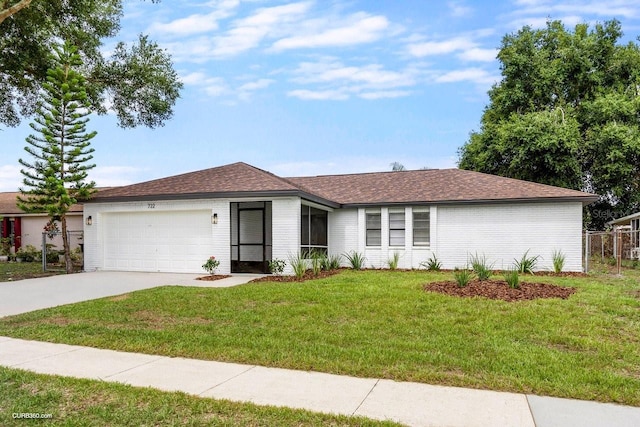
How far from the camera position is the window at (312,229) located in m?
16.1

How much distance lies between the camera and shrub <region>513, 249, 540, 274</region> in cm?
1529

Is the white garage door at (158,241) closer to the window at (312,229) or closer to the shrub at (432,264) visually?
the window at (312,229)

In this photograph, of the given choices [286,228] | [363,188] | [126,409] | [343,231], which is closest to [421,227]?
[343,231]

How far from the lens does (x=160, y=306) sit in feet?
29.5

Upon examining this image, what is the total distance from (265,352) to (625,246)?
26358mm

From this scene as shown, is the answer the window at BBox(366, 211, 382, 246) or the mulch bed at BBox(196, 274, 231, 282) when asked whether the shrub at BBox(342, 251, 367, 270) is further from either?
the mulch bed at BBox(196, 274, 231, 282)

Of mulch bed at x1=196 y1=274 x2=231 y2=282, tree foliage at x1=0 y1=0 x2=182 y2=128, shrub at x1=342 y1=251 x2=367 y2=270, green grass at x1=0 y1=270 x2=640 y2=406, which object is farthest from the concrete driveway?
tree foliage at x1=0 y1=0 x2=182 y2=128

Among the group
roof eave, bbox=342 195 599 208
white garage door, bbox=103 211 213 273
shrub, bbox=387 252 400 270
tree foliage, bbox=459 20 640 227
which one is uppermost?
tree foliage, bbox=459 20 640 227

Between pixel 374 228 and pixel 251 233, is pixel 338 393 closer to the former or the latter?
pixel 374 228

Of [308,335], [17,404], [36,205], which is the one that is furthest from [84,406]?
[36,205]

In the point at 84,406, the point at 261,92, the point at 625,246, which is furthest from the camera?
the point at 625,246

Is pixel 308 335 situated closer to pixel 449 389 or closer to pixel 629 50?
pixel 449 389

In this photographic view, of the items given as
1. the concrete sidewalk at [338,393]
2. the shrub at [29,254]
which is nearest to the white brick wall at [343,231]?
the concrete sidewalk at [338,393]

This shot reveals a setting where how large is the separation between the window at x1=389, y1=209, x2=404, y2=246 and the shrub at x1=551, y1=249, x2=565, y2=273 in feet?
17.0
